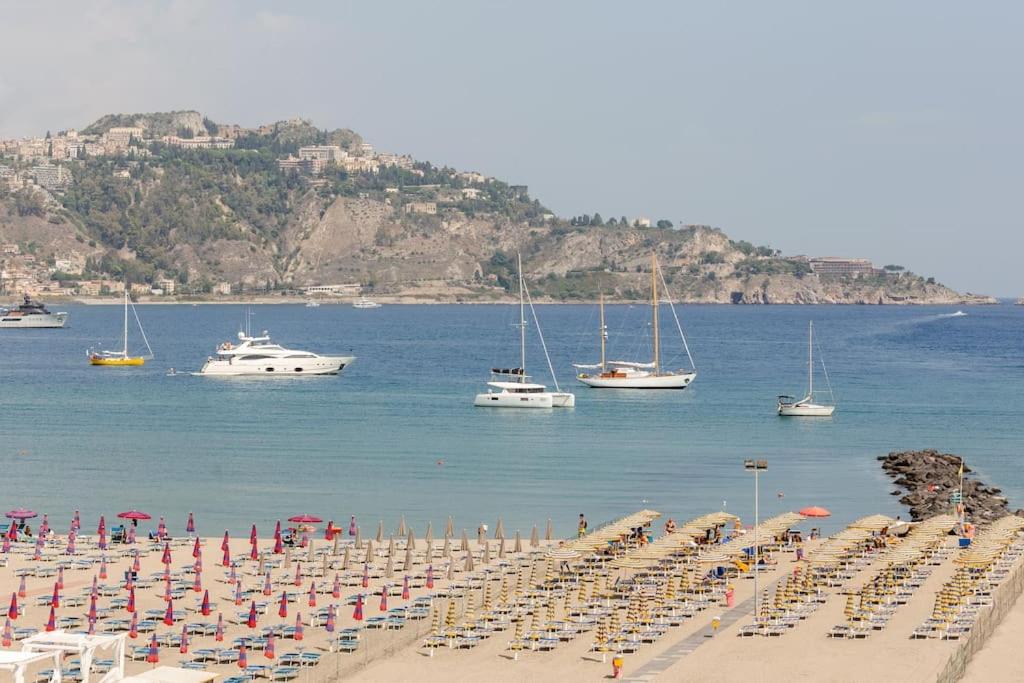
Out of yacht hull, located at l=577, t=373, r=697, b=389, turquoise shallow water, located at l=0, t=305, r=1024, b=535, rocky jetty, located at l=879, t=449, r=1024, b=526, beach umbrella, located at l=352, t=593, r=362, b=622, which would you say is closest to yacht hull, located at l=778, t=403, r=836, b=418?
turquoise shallow water, located at l=0, t=305, r=1024, b=535

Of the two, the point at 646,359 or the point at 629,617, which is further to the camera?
the point at 646,359

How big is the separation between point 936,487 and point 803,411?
3292cm

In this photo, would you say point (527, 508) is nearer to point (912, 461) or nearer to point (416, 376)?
point (912, 461)

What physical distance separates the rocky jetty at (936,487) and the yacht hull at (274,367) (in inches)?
2691

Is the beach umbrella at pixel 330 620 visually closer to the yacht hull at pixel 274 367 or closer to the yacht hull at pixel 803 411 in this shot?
the yacht hull at pixel 803 411

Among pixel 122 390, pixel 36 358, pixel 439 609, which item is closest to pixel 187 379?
pixel 122 390

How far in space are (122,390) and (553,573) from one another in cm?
8004

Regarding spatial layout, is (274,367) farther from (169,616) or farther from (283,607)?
(169,616)

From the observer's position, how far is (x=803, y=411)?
329 ft

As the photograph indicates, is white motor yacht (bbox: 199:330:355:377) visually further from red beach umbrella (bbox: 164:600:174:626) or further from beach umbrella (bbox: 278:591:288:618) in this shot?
red beach umbrella (bbox: 164:600:174:626)

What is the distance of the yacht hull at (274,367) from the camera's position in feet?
452

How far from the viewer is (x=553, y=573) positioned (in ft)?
152

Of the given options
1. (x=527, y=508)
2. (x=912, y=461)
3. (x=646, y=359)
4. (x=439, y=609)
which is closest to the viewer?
(x=439, y=609)

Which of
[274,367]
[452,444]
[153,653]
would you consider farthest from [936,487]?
[274,367]
